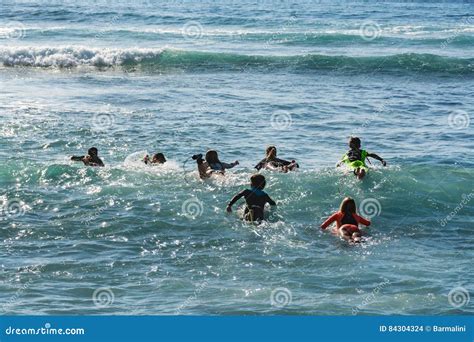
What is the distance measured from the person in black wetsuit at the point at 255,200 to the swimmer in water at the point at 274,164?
2.76 metres

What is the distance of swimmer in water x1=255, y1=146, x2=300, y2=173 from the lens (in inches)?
725

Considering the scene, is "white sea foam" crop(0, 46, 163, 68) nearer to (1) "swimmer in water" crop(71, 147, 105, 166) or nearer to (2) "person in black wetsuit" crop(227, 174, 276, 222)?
(1) "swimmer in water" crop(71, 147, 105, 166)

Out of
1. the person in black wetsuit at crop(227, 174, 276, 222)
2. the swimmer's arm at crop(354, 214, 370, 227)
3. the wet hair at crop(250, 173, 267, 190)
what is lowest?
the swimmer's arm at crop(354, 214, 370, 227)

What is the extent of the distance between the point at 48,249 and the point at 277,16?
134ft

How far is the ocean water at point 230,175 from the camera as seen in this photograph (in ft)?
39.2

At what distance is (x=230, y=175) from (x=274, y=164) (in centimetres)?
108

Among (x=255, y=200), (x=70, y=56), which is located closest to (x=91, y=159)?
(x=255, y=200)

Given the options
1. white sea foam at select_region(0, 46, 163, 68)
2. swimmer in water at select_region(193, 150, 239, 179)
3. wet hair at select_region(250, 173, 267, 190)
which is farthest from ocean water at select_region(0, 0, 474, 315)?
wet hair at select_region(250, 173, 267, 190)

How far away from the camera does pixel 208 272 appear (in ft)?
41.5

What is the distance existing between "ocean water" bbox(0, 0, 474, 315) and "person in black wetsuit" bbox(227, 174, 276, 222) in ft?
0.94

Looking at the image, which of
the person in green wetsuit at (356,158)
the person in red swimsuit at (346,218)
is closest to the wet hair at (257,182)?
the person in red swimsuit at (346,218)

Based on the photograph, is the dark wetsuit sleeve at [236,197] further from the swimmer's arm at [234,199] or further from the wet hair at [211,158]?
the wet hair at [211,158]

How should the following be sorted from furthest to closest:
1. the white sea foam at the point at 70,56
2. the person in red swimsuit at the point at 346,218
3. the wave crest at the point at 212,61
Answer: the white sea foam at the point at 70,56, the wave crest at the point at 212,61, the person in red swimsuit at the point at 346,218

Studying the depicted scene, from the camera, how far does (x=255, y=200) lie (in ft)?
50.5
